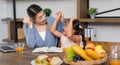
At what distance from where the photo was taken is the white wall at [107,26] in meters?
3.34

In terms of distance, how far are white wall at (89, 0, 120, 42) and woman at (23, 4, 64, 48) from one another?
3.52ft

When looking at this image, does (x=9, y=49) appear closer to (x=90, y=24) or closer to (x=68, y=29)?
(x=68, y=29)

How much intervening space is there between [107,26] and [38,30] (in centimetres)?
125

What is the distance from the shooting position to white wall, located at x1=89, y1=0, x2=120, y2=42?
131 inches

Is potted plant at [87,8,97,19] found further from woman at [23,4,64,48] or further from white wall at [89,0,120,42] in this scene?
woman at [23,4,64,48]

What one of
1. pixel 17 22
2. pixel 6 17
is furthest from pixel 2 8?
pixel 17 22

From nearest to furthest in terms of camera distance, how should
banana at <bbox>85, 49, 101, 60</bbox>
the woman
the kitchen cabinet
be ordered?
1. banana at <bbox>85, 49, 101, 60</bbox>
2. the woman
3. the kitchen cabinet

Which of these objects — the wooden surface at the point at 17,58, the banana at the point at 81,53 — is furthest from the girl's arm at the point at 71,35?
the banana at the point at 81,53

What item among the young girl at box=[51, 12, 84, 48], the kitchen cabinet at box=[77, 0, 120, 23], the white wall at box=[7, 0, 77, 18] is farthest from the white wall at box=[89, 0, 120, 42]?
the young girl at box=[51, 12, 84, 48]

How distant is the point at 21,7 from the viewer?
13.6ft

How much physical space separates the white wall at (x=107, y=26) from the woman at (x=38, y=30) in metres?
1.07

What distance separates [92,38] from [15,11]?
1.48m

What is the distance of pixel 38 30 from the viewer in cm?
266

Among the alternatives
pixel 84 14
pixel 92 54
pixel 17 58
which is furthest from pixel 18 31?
pixel 92 54
